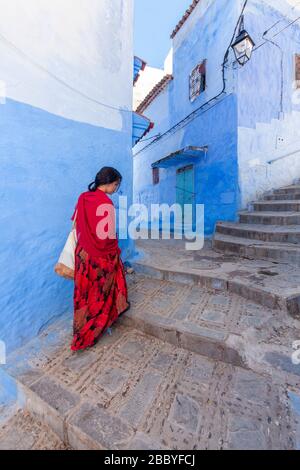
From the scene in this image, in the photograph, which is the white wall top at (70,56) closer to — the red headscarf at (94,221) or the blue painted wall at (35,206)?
the blue painted wall at (35,206)

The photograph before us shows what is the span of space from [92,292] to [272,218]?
4.16 m

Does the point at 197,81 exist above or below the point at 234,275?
above

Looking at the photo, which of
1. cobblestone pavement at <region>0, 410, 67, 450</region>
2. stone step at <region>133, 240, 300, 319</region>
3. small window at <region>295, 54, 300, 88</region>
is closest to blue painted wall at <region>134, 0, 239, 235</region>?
small window at <region>295, 54, 300, 88</region>

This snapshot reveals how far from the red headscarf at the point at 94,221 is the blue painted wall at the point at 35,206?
76 centimetres

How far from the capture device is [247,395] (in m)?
1.67

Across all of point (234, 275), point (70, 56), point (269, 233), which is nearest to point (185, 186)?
point (269, 233)

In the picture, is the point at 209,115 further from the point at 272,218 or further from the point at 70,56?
the point at 70,56

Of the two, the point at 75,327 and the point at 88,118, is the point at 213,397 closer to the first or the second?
the point at 75,327

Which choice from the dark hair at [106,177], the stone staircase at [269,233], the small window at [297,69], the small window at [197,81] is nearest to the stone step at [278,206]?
the stone staircase at [269,233]

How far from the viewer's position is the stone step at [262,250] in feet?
11.8

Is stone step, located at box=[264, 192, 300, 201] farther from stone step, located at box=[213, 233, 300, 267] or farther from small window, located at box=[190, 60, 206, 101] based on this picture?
small window, located at box=[190, 60, 206, 101]

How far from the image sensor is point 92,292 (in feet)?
7.52
